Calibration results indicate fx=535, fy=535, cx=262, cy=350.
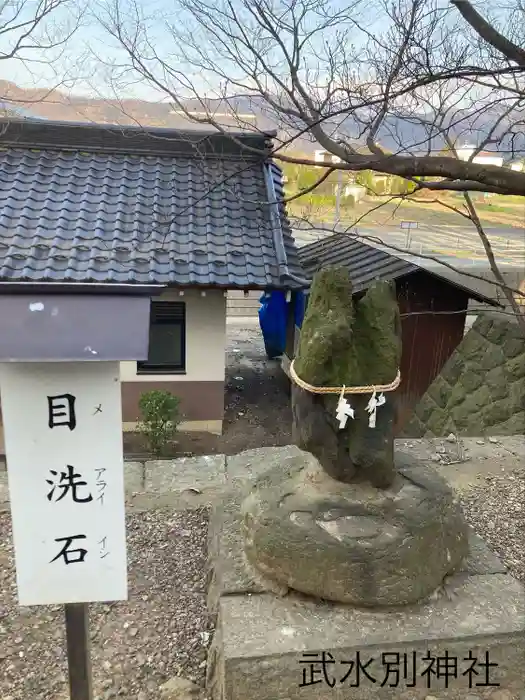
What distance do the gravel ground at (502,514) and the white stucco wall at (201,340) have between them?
342 cm

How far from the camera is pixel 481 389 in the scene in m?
6.30

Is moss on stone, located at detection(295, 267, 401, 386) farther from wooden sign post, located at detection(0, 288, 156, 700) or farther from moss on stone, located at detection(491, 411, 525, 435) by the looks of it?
moss on stone, located at detection(491, 411, 525, 435)

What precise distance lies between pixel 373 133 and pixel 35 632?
3.31 meters

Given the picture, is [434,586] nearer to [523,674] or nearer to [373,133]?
[523,674]

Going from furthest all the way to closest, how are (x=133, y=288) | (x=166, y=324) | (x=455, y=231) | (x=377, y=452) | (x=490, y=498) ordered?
(x=455, y=231) → (x=166, y=324) → (x=490, y=498) → (x=377, y=452) → (x=133, y=288)

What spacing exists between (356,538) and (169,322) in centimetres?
438

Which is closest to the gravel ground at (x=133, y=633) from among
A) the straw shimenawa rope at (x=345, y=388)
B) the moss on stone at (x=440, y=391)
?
the straw shimenawa rope at (x=345, y=388)

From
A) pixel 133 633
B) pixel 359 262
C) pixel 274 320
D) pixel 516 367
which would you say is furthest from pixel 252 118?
pixel 274 320

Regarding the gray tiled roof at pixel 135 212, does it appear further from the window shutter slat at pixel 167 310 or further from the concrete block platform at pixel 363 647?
the concrete block platform at pixel 363 647

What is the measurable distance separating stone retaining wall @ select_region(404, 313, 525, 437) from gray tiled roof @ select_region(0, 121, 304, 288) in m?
2.35

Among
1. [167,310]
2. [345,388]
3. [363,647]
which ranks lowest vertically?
[363,647]

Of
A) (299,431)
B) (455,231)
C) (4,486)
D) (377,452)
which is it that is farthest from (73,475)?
(455,231)

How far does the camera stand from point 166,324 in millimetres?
6316

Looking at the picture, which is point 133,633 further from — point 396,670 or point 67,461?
point 67,461
